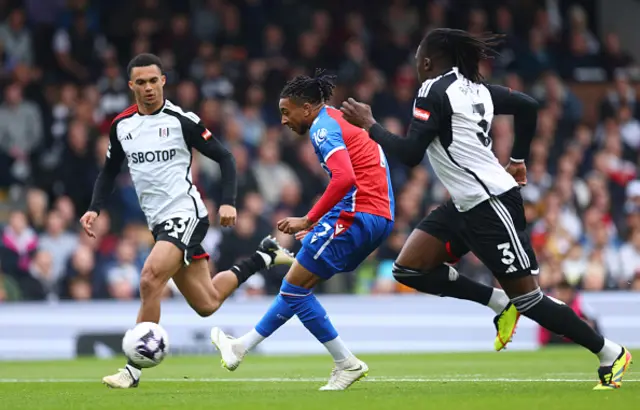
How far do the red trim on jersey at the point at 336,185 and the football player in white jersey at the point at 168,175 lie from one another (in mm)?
1075

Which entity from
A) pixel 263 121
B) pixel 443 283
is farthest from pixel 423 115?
pixel 263 121

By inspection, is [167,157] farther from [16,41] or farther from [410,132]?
[16,41]

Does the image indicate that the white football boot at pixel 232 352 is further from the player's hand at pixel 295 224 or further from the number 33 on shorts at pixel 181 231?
the player's hand at pixel 295 224

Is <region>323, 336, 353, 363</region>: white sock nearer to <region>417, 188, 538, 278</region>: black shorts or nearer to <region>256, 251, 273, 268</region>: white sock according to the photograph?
<region>417, 188, 538, 278</region>: black shorts

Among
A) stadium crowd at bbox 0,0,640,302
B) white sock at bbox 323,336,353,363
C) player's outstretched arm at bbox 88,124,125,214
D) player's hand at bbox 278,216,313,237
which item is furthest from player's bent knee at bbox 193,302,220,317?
stadium crowd at bbox 0,0,640,302

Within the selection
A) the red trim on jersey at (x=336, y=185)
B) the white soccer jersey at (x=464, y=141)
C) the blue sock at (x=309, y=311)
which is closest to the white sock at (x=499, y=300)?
the white soccer jersey at (x=464, y=141)

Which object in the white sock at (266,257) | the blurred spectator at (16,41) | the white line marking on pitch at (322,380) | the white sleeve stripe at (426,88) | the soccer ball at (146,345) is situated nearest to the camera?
the white sleeve stripe at (426,88)

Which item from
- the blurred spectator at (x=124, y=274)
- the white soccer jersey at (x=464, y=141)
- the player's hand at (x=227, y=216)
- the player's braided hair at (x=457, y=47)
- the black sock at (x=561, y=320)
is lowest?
the blurred spectator at (x=124, y=274)

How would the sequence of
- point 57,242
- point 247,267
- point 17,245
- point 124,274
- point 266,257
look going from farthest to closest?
point 57,242 < point 17,245 < point 124,274 < point 266,257 < point 247,267

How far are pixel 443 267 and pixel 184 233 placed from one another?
209 centimetres

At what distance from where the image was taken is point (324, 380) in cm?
1038

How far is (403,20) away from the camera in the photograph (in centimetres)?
2198

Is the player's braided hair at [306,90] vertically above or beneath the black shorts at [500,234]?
above

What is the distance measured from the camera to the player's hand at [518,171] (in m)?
8.98
